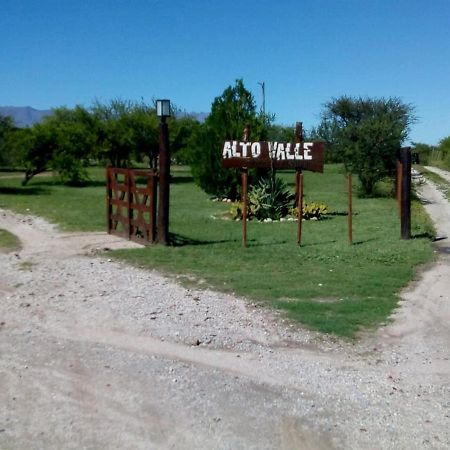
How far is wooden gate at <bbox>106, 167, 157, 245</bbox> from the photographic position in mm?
13289

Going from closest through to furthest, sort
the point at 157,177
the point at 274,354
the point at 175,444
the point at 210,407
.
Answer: the point at 175,444
the point at 210,407
the point at 274,354
the point at 157,177

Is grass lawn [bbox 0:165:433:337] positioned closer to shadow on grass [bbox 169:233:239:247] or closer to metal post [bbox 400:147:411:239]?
shadow on grass [bbox 169:233:239:247]

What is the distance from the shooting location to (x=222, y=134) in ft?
77.9

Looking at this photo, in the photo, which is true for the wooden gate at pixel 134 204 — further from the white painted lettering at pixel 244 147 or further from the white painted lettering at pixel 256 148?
the white painted lettering at pixel 256 148

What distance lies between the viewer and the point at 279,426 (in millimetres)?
4766

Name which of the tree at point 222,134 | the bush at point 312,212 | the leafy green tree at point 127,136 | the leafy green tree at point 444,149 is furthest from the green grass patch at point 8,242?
the leafy green tree at point 444,149

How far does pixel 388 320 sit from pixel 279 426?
3255mm

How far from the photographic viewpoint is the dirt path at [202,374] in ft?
15.2

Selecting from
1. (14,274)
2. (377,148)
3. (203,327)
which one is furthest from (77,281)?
(377,148)

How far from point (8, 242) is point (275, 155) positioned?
6003mm

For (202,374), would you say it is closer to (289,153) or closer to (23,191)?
(289,153)

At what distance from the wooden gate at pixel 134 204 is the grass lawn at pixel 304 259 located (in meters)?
0.74

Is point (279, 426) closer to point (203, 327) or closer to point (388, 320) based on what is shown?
point (203, 327)

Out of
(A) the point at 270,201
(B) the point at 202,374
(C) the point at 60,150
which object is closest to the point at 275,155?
(A) the point at 270,201
